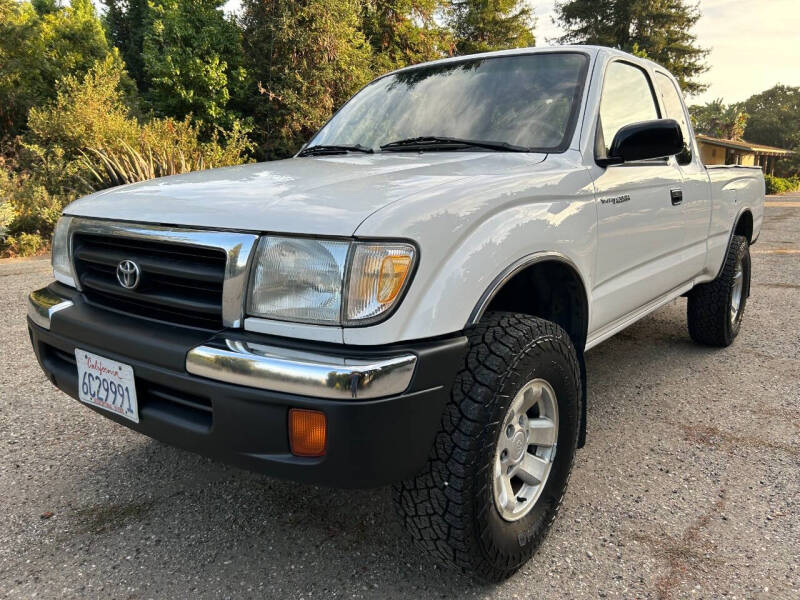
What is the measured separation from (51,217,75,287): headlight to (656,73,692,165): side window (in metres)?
2.93

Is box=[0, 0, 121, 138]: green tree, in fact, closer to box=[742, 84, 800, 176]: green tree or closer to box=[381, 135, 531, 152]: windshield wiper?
box=[381, 135, 531, 152]: windshield wiper

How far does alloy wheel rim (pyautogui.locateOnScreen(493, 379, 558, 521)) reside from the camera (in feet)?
5.67

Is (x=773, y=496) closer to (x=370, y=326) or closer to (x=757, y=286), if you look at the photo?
(x=370, y=326)

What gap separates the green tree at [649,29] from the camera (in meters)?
32.5

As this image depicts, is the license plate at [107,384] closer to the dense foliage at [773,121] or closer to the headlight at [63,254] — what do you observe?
the headlight at [63,254]

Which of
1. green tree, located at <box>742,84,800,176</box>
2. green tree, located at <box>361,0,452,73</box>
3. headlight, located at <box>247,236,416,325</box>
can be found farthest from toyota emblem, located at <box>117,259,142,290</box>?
green tree, located at <box>742,84,800,176</box>

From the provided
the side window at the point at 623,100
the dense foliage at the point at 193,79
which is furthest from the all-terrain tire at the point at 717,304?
the dense foliage at the point at 193,79

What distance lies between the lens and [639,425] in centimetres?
286

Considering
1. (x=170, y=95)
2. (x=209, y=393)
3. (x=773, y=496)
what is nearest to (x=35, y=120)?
(x=170, y=95)

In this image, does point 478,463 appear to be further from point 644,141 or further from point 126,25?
point 126,25

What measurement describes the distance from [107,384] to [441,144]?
60.0 inches

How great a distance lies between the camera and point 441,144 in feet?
7.78

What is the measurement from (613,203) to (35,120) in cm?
1183

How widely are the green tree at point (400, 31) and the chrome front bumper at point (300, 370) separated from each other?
16687mm
